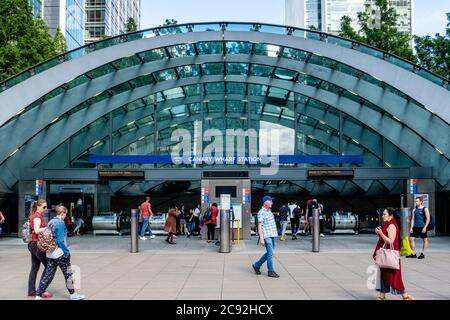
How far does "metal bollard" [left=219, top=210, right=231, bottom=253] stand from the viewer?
1686cm

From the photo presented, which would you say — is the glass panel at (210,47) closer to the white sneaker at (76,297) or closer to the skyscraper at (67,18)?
the white sneaker at (76,297)

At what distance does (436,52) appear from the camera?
32.0m

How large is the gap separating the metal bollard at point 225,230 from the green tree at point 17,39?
16.1 meters

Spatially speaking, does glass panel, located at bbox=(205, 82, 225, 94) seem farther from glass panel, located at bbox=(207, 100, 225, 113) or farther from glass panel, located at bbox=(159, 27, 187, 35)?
glass panel, located at bbox=(159, 27, 187, 35)

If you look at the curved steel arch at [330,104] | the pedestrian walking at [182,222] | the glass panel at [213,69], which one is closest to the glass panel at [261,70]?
the curved steel arch at [330,104]

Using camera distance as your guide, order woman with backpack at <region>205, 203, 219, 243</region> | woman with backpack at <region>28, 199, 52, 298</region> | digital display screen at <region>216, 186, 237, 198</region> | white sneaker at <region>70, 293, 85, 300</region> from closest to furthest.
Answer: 1. white sneaker at <region>70, 293, 85, 300</region>
2. woman with backpack at <region>28, 199, 52, 298</region>
3. woman with backpack at <region>205, 203, 219, 243</region>
4. digital display screen at <region>216, 186, 237, 198</region>

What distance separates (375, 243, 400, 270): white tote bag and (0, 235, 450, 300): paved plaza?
35.5 inches

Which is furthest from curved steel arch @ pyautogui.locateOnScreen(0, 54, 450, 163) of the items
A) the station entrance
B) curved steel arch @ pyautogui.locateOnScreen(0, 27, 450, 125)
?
the station entrance

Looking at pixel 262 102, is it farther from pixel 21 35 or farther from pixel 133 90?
pixel 21 35

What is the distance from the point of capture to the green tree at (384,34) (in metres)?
33.4

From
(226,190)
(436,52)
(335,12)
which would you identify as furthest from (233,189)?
(335,12)

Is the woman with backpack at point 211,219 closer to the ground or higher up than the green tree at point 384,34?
closer to the ground
